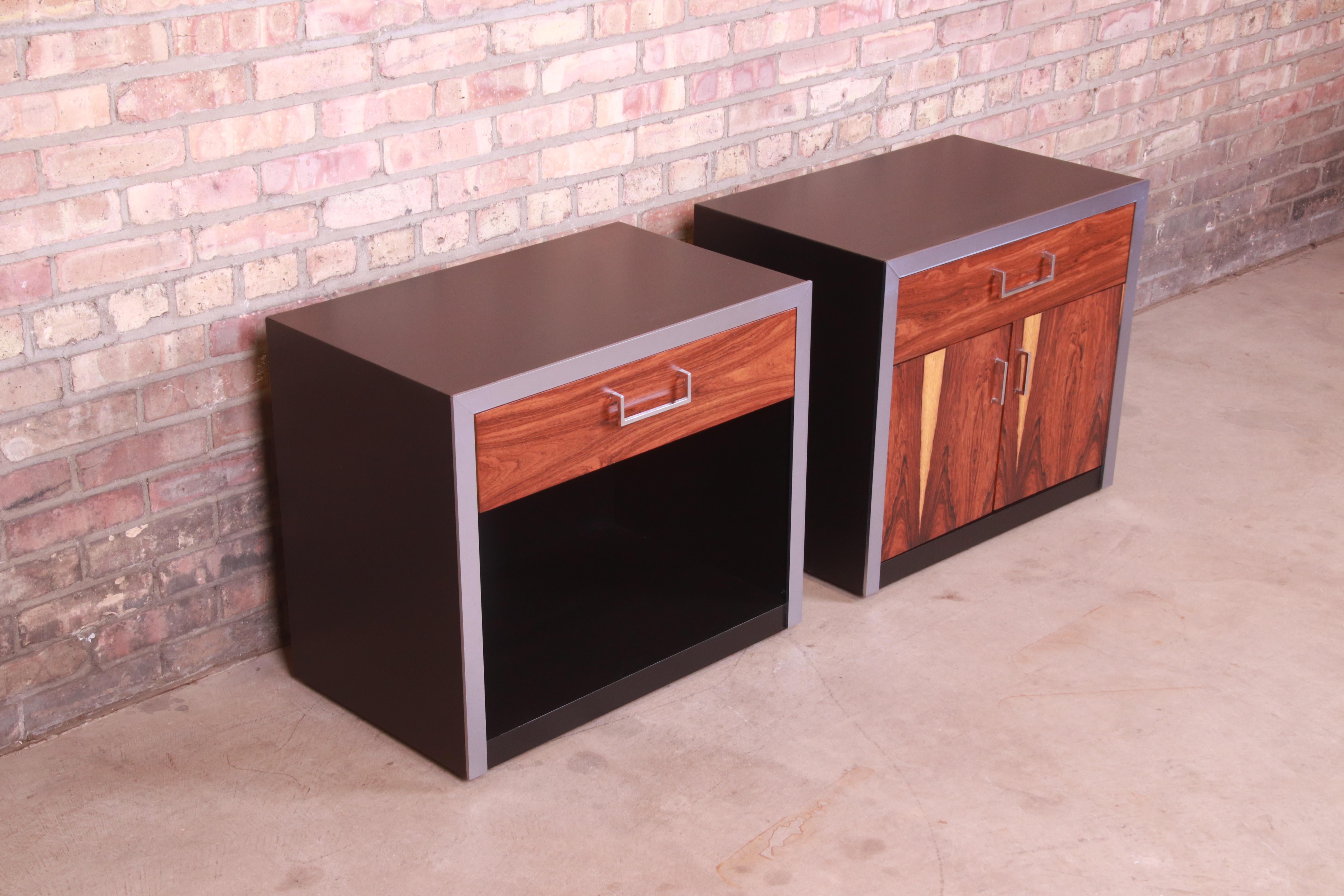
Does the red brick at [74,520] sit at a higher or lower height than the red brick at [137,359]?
lower

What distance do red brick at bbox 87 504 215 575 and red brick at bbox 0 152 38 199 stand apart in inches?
24.3

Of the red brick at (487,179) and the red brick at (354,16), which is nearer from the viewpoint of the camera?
the red brick at (354,16)

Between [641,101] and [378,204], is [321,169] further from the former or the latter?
[641,101]

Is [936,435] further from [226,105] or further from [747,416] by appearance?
[226,105]

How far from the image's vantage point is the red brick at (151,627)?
8.86ft

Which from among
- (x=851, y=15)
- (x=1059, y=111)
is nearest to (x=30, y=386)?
(x=851, y=15)

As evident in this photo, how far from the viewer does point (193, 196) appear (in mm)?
2555

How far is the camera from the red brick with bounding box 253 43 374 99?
2.58 metres

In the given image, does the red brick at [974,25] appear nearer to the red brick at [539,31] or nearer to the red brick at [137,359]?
the red brick at [539,31]

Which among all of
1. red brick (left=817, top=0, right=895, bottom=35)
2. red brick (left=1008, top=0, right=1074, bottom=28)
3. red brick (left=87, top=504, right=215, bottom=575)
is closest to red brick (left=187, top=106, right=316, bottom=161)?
red brick (left=87, top=504, right=215, bottom=575)

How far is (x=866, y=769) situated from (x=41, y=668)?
1.43 meters

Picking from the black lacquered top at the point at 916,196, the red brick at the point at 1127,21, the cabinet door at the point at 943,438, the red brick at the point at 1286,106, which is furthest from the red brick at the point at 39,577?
the red brick at the point at 1286,106

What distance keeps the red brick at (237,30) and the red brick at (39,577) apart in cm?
73

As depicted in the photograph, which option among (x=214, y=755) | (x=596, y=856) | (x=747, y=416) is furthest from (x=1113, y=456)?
(x=214, y=755)
